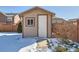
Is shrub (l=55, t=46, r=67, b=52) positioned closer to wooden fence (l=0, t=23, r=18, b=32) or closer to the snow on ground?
the snow on ground

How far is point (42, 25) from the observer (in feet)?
27.7

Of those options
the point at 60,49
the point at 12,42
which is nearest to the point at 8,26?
the point at 12,42

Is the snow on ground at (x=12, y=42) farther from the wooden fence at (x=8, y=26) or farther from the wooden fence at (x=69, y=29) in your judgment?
the wooden fence at (x=69, y=29)

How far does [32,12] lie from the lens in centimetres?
839

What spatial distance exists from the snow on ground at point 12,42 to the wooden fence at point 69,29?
0.61m

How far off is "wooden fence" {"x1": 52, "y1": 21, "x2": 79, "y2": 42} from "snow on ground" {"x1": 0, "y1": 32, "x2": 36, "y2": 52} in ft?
2.00

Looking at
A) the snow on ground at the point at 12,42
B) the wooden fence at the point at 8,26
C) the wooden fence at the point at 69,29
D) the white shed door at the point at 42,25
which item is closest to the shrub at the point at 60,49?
the wooden fence at the point at 69,29

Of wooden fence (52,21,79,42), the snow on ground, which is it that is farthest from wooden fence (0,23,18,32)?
wooden fence (52,21,79,42)

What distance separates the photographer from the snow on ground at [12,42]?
8352 mm

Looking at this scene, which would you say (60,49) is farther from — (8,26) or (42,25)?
(8,26)

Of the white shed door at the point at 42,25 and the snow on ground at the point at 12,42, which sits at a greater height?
the white shed door at the point at 42,25

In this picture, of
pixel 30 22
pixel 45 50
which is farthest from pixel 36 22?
pixel 45 50
